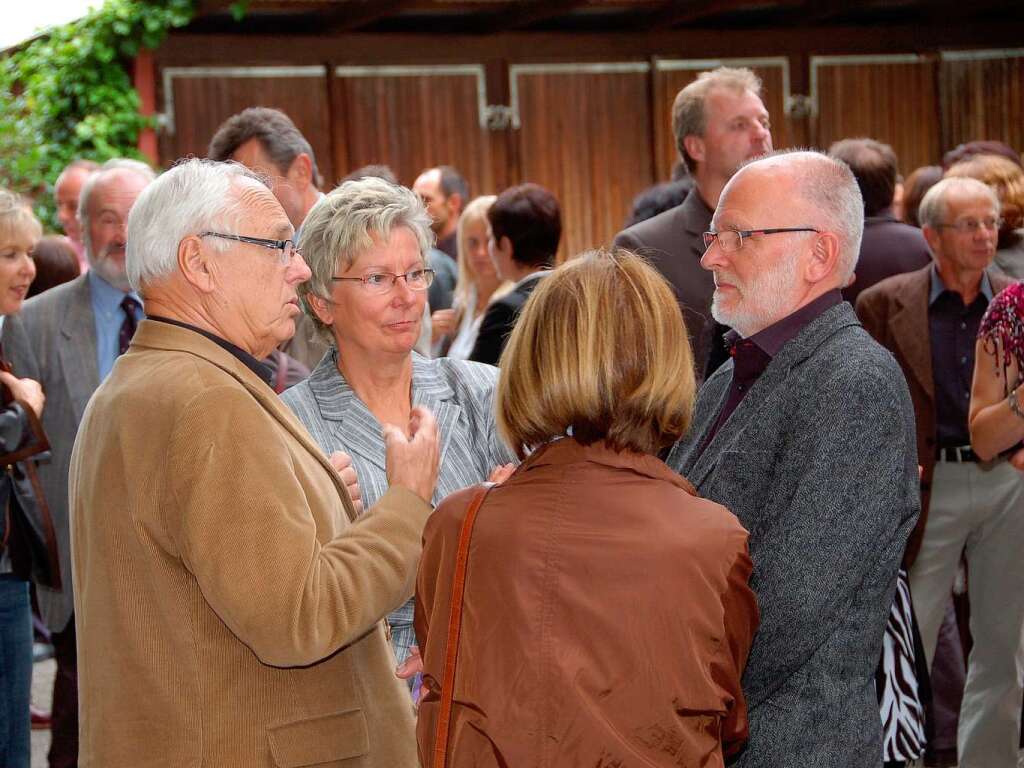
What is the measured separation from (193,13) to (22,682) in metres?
5.98

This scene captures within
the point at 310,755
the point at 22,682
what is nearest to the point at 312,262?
the point at 310,755

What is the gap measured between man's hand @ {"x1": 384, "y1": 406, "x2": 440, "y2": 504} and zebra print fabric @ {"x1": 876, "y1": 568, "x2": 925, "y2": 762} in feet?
3.80

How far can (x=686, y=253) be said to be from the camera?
14.0 feet

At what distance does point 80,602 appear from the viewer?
224cm

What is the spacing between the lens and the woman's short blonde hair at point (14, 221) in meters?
4.33

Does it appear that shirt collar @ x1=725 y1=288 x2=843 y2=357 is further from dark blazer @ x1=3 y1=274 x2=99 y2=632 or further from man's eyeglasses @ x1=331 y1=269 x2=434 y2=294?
dark blazer @ x1=3 y1=274 x2=99 y2=632

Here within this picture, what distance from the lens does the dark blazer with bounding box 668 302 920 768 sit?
2.32 m

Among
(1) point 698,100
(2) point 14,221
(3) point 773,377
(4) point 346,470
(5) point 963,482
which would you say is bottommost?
(5) point 963,482

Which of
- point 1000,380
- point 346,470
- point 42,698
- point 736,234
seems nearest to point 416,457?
point 346,470

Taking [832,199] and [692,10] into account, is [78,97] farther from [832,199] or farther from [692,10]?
[832,199]

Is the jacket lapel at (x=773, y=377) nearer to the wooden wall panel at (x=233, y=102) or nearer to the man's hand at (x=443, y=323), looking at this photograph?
the man's hand at (x=443, y=323)

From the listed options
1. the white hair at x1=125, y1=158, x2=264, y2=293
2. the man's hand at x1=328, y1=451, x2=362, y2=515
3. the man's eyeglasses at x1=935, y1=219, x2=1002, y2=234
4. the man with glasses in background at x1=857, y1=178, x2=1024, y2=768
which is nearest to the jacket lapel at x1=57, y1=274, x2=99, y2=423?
the man's hand at x1=328, y1=451, x2=362, y2=515

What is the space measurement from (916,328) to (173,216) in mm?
3207

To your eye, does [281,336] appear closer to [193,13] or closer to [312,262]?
[312,262]
